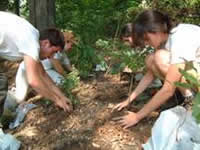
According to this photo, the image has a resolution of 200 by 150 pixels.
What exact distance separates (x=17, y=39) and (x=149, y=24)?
45.3 inches

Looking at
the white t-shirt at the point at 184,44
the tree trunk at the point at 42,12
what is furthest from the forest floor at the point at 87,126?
the tree trunk at the point at 42,12

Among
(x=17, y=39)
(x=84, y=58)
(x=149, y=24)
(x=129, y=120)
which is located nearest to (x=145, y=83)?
(x=129, y=120)

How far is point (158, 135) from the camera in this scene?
2.91 metres

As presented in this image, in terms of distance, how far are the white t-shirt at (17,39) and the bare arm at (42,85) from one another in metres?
0.07

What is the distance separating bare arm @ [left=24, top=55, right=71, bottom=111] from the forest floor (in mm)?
110

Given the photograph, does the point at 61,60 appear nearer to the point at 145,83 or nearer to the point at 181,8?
the point at 145,83

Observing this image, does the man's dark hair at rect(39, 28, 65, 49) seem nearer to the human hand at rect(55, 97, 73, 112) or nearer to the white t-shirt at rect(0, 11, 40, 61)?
the white t-shirt at rect(0, 11, 40, 61)

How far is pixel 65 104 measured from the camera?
3.79 metres

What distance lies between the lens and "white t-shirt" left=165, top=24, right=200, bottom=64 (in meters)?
2.99

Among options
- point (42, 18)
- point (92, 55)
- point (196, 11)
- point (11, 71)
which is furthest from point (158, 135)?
point (196, 11)

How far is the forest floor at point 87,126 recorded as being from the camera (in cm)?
329

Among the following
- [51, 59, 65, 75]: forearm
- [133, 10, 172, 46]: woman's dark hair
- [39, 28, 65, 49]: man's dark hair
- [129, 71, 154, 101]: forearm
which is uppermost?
[133, 10, 172, 46]: woman's dark hair

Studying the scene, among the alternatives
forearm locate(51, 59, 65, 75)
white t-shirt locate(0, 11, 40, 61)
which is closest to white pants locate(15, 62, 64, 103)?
forearm locate(51, 59, 65, 75)

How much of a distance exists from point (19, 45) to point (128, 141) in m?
1.23
